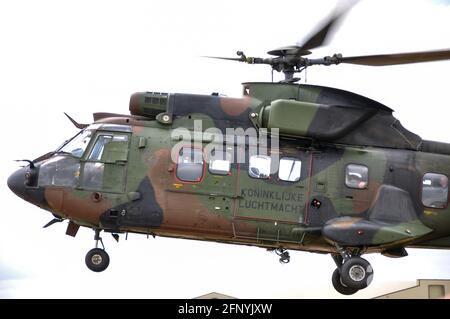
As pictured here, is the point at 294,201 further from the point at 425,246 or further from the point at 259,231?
the point at 425,246

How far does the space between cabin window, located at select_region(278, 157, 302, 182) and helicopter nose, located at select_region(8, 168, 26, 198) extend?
180 inches

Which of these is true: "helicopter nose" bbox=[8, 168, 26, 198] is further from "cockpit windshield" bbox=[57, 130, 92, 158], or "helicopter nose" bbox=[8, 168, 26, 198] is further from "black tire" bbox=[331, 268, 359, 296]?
"black tire" bbox=[331, 268, 359, 296]

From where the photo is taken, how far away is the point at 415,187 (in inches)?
680

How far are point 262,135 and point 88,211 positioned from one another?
11.1 ft

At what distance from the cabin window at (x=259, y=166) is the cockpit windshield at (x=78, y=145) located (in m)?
2.95

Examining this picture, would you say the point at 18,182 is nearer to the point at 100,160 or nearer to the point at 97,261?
the point at 100,160

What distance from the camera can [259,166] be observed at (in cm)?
1683

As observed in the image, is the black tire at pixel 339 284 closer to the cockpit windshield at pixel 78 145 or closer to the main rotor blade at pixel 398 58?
the main rotor blade at pixel 398 58

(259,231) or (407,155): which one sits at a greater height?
(407,155)

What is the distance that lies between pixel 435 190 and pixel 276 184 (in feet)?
9.85

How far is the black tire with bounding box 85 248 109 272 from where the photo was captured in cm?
1669
